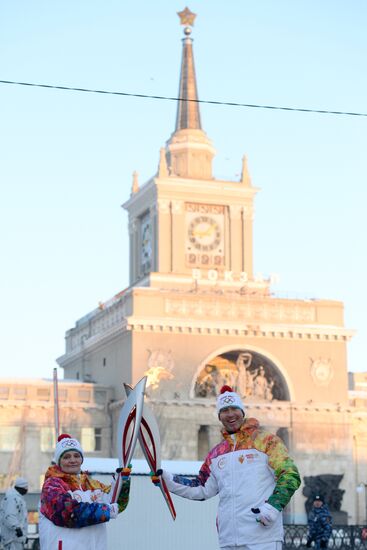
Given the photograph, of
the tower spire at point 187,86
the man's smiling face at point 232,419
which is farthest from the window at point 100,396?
the man's smiling face at point 232,419

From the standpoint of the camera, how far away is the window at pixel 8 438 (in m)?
62.0

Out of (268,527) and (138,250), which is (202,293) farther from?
(268,527)

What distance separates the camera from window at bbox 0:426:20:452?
62.0m

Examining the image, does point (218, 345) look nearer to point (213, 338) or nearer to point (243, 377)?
point (213, 338)

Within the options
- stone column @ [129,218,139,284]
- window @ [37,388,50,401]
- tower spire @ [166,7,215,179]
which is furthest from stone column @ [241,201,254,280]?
window @ [37,388,50,401]

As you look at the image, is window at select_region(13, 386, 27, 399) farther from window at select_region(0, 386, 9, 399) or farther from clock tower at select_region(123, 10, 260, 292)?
clock tower at select_region(123, 10, 260, 292)

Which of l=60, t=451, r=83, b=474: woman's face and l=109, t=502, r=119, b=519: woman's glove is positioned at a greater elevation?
l=60, t=451, r=83, b=474: woman's face

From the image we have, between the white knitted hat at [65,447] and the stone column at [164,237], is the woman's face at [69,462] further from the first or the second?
the stone column at [164,237]

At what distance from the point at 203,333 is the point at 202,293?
90.3 inches

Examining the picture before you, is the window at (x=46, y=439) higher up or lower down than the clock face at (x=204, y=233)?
lower down

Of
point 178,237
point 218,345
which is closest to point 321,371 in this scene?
point 218,345

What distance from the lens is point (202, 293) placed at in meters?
63.9

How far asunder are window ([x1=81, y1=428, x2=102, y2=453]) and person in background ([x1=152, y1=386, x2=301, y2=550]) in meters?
53.9

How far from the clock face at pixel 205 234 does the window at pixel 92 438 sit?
454 inches
